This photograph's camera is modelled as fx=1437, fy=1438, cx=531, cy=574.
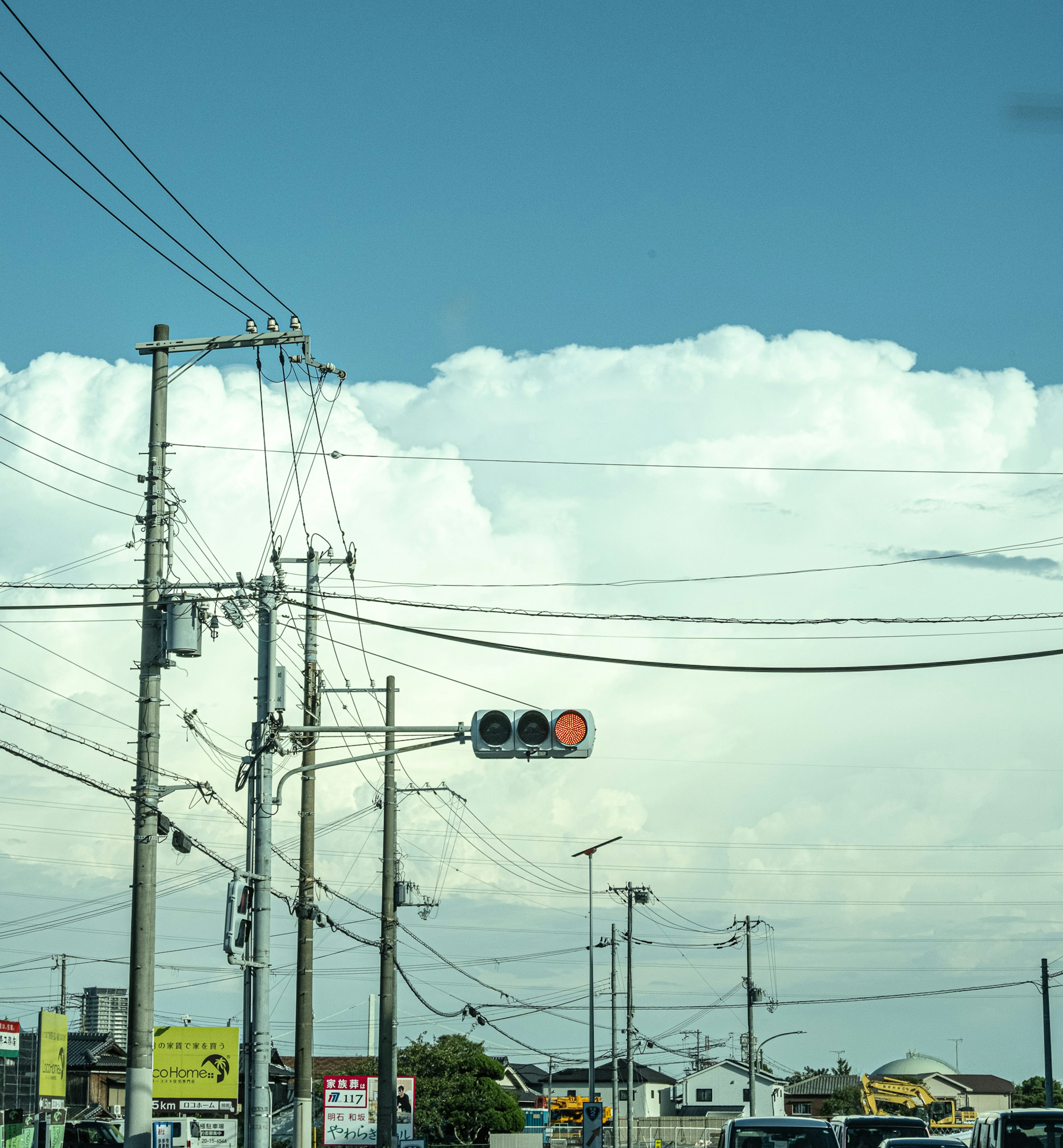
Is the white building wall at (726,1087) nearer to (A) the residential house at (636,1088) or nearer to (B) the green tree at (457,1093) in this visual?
(A) the residential house at (636,1088)

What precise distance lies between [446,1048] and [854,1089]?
55.7m

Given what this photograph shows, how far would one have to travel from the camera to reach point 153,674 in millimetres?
22172

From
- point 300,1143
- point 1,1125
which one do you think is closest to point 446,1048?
point 1,1125

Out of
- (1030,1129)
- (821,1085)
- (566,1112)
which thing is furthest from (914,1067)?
(1030,1129)

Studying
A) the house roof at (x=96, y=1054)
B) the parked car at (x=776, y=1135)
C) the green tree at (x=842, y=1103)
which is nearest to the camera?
the parked car at (x=776, y=1135)

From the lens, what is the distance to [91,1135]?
46344 mm

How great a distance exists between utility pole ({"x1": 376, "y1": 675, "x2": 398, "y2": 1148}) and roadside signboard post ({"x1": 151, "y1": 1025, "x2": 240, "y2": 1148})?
3.58 m

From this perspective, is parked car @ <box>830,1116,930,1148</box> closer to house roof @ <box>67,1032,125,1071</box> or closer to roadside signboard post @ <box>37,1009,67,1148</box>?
roadside signboard post @ <box>37,1009,67,1148</box>

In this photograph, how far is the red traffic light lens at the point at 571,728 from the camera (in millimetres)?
16828

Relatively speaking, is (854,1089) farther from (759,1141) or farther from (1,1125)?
(759,1141)

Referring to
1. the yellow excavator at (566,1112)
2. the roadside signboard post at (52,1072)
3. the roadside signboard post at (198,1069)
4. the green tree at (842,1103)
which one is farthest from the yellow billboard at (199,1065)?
the green tree at (842,1103)

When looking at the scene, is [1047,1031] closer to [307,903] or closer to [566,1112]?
[566,1112]

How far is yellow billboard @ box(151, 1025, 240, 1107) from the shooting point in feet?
118

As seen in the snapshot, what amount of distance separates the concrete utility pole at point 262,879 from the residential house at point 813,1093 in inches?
4691
